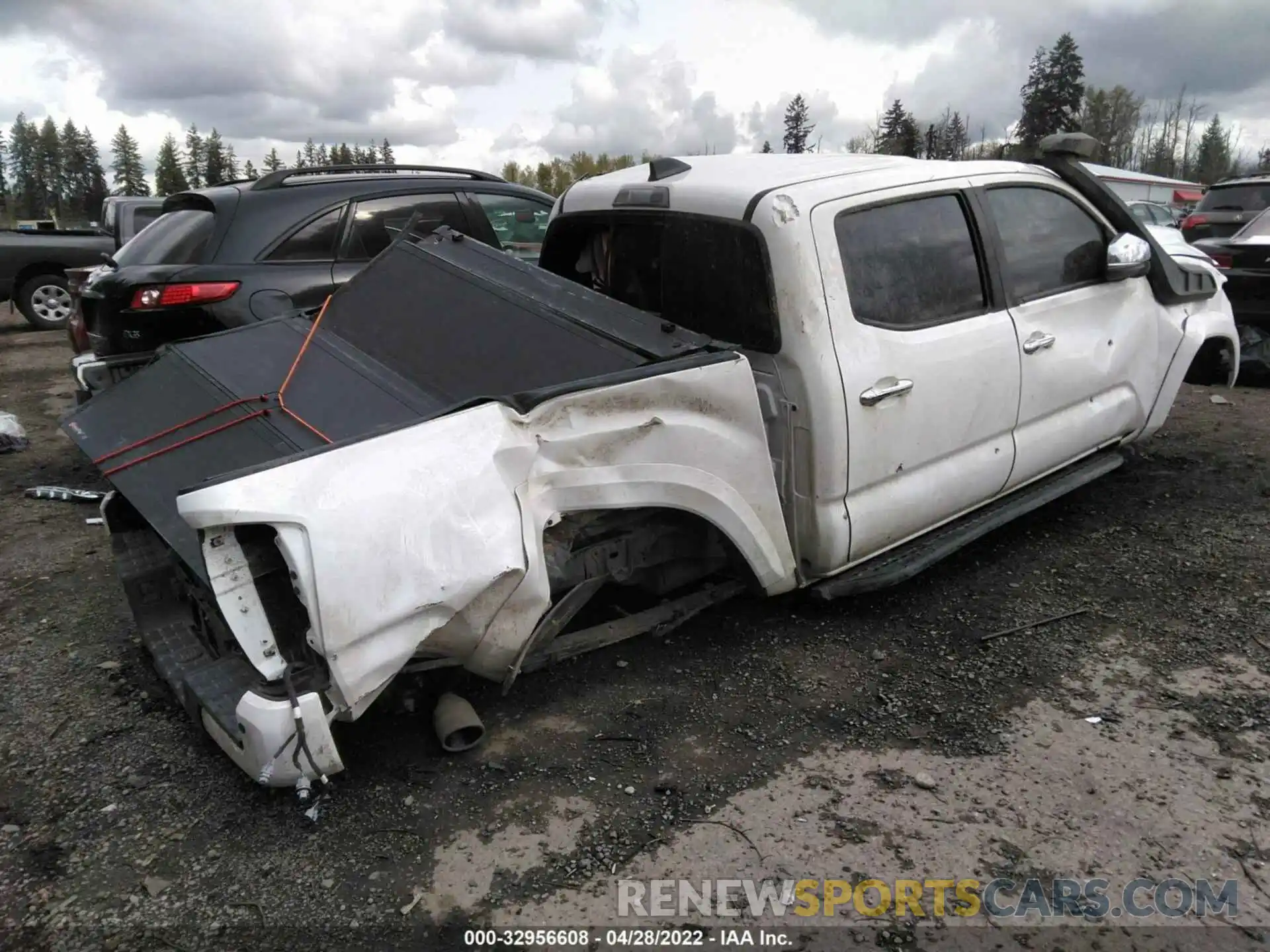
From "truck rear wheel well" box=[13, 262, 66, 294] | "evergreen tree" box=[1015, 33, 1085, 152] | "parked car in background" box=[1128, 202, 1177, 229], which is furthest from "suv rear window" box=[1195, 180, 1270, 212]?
"evergreen tree" box=[1015, 33, 1085, 152]

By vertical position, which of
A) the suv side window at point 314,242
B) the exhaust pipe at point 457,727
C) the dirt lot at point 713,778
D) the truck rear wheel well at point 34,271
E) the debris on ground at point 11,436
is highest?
the suv side window at point 314,242

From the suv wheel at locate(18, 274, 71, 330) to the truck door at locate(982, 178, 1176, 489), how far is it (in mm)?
12566

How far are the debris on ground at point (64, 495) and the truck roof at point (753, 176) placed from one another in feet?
11.2

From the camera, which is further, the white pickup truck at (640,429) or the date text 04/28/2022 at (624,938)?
the white pickup truck at (640,429)

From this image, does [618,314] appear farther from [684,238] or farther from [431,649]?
[431,649]

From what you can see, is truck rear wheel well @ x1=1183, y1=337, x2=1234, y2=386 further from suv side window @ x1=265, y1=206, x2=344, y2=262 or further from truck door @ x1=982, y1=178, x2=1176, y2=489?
suv side window @ x1=265, y1=206, x2=344, y2=262

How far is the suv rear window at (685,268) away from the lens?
3129mm

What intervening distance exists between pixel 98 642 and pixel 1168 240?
7.86 meters

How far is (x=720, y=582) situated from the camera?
3537mm

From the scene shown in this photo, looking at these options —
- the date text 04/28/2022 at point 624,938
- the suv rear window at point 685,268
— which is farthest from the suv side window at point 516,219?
the date text 04/28/2022 at point 624,938

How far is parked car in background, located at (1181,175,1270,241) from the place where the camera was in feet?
33.4

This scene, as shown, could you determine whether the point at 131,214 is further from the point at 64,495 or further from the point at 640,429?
the point at 640,429

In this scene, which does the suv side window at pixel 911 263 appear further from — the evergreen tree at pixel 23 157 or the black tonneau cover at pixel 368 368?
the evergreen tree at pixel 23 157

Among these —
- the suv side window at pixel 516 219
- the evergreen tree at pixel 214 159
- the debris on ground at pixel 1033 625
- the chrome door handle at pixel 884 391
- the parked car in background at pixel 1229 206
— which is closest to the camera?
the chrome door handle at pixel 884 391
